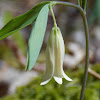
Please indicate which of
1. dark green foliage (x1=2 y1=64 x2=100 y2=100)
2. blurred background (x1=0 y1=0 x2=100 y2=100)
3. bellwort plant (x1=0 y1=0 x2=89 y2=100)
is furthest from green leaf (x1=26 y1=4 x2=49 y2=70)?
dark green foliage (x1=2 y1=64 x2=100 y2=100)

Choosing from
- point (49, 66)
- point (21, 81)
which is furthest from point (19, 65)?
point (49, 66)

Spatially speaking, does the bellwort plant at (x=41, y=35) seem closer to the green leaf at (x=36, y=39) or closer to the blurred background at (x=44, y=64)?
the green leaf at (x=36, y=39)

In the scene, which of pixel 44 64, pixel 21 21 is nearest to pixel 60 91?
pixel 21 21

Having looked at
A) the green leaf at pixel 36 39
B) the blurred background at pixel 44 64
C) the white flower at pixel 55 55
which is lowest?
the blurred background at pixel 44 64

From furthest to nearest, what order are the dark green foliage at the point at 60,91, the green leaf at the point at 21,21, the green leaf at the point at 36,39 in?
the dark green foliage at the point at 60,91 → the green leaf at the point at 21,21 → the green leaf at the point at 36,39

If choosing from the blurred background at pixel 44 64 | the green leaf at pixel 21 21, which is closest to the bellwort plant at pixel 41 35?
the green leaf at pixel 21 21

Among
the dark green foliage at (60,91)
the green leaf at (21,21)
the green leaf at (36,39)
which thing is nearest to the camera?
the green leaf at (36,39)

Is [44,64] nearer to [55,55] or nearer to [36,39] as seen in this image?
[55,55]
